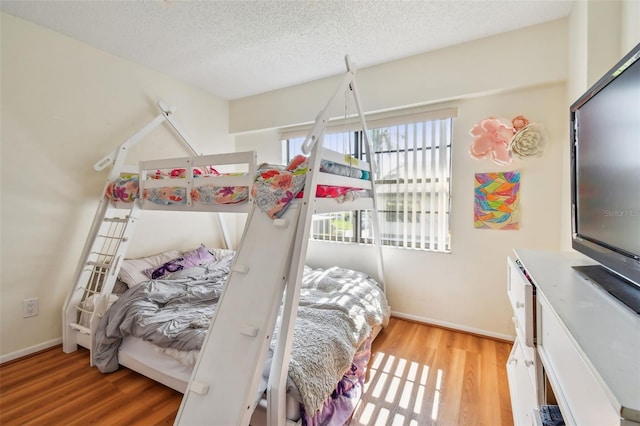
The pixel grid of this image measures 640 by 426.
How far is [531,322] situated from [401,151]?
2.09m

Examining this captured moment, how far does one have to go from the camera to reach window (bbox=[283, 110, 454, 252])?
2693 millimetres

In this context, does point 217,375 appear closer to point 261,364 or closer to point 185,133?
point 261,364

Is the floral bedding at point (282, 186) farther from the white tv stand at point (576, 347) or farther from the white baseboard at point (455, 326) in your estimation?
the white baseboard at point (455, 326)

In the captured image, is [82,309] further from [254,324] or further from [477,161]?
[477,161]

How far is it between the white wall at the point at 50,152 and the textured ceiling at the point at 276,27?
185 millimetres

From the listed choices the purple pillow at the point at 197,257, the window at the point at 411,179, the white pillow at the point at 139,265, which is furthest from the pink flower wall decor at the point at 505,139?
the white pillow at the point at 139,265

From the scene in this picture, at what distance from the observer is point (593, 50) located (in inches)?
64.2

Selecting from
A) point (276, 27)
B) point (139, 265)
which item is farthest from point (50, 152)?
point (276, 27)

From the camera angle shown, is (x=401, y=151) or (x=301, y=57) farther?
(x=401, y=151)

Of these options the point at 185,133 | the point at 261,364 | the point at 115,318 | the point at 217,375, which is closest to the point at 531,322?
the point at 261,364

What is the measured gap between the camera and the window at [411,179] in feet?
8.84

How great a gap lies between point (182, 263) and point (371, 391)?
81.6 inches

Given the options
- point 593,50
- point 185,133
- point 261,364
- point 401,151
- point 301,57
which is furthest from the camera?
point 185,133

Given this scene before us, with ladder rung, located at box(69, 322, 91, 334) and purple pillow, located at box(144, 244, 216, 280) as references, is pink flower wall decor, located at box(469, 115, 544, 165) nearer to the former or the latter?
purple pillow, located at box(144, 244, 216, 280)
